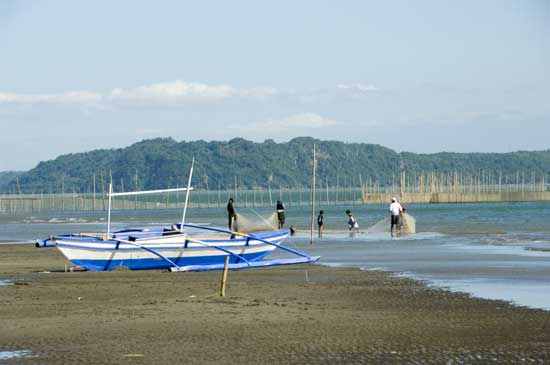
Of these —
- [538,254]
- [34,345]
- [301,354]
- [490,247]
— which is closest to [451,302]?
[301,354]

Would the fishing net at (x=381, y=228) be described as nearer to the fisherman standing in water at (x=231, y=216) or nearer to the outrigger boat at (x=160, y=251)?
the fisherman standing in water at (x=231, y=216)

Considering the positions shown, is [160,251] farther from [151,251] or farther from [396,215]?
[396,215]

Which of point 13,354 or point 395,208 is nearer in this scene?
point 13,354

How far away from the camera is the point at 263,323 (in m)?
15.9

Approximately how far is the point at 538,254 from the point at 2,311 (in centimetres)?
1836

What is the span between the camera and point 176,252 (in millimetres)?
26625

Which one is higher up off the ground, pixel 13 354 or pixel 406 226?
pixel 406 226

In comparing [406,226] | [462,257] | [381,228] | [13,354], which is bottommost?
[13,354]

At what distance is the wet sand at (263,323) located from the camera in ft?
43.1

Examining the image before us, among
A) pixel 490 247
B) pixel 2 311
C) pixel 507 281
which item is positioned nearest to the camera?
pixel 2 311

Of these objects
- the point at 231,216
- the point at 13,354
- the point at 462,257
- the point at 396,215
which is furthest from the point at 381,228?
the point at 13,354

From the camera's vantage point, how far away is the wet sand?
13.1 m

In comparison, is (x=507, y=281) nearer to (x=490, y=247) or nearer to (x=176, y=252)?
(x=176, y=252)

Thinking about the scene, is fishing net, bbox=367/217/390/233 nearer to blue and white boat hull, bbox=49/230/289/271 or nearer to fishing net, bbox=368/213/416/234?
fishing net, bbox=368/213/416/234
